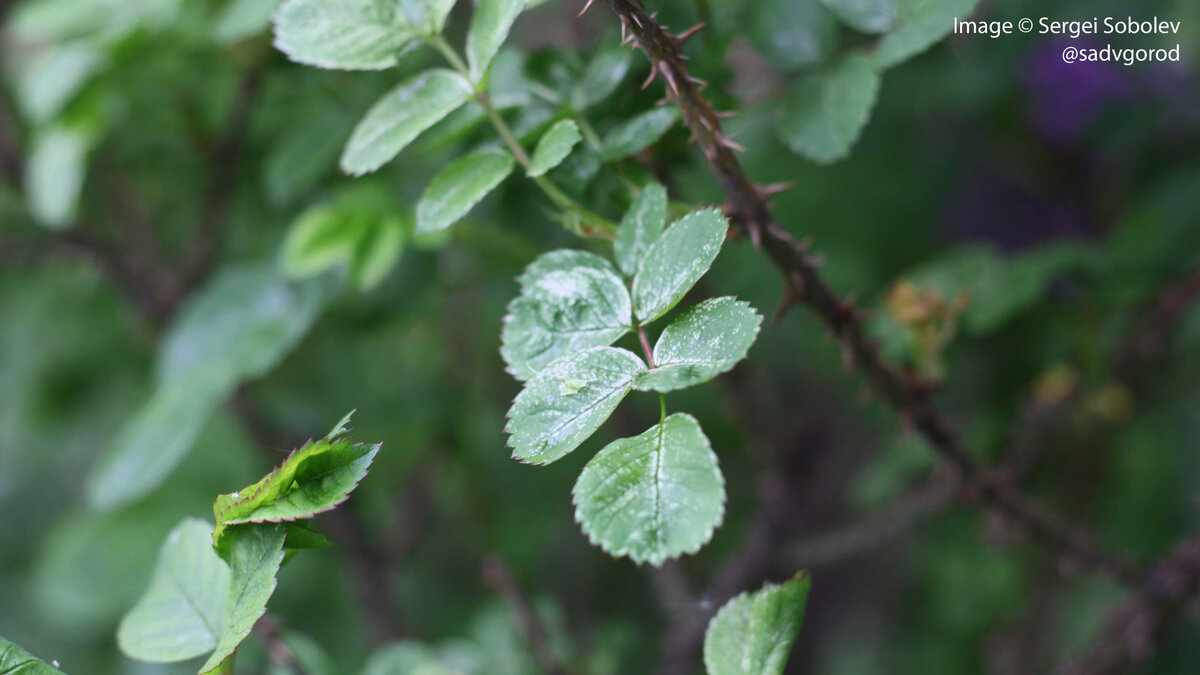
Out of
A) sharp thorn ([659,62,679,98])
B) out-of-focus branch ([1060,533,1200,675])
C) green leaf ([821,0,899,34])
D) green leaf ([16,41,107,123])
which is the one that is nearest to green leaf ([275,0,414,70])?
sharp thorn ([659,62,679,98])

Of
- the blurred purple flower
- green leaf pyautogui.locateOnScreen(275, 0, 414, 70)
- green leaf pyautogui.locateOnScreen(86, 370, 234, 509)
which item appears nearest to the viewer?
green leaf pyautogui.locateOnScreen(275, 0, 414, 70)

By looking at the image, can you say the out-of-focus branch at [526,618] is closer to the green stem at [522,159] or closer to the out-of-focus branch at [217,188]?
the green stem at [522,159]

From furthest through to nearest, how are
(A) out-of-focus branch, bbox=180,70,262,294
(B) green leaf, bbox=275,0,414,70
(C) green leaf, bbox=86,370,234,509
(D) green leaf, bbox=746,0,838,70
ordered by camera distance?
(A) out-of-focus branch, bbox=180,70,262,294, (C) green leaf, bbox=86,370,234,509, (D) green leaf, bbox=746,0,838,70, (B) green leaf, bbox=275,0,414,70

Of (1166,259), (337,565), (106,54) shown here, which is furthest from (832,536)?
(106,54)

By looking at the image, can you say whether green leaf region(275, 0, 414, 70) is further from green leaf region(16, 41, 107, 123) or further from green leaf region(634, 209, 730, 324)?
green leaf region(16, 41, 107, 123)

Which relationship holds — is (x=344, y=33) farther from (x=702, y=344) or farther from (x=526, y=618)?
(x=526, y=618)

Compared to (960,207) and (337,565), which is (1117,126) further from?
(337,565)

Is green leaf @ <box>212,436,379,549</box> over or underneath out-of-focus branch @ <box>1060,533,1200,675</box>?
over
